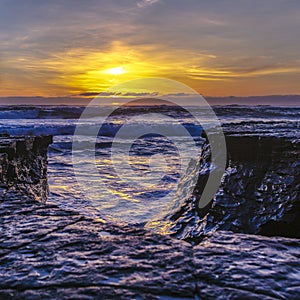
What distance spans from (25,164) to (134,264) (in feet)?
11.7

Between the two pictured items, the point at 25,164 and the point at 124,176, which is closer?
the point at 25,164

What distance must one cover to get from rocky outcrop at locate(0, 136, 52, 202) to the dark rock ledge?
186 cm

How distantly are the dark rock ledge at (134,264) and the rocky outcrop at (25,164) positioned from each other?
1.86 metres

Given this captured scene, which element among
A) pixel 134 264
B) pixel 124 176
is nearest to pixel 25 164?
pixel 124 176

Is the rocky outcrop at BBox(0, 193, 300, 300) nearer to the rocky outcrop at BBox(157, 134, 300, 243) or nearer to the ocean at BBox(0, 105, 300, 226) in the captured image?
the rocky outcrop at BBox(157, 134, 300, 243)

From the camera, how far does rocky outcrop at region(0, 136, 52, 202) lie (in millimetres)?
3738

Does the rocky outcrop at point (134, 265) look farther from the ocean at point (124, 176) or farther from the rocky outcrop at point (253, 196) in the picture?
the ocean at point (124, 176)

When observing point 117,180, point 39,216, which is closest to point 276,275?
point 39,216

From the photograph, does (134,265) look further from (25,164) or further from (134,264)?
(25,164)

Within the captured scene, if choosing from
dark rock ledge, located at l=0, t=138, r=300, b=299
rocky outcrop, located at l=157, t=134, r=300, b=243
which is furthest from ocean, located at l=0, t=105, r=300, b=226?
dark rock ledge, located at l=0, t=138, r=300, b=299

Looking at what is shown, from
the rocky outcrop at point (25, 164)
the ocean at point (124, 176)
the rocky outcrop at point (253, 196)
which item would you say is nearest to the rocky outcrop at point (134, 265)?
the rocky outcrop at point (253, 196)

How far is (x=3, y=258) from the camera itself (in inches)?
58.6

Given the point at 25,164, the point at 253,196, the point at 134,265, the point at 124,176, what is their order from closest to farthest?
the point at 134,265 → the point at 253,196 → the point at 25,164 → the point at 124,176

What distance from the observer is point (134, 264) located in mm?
1417
